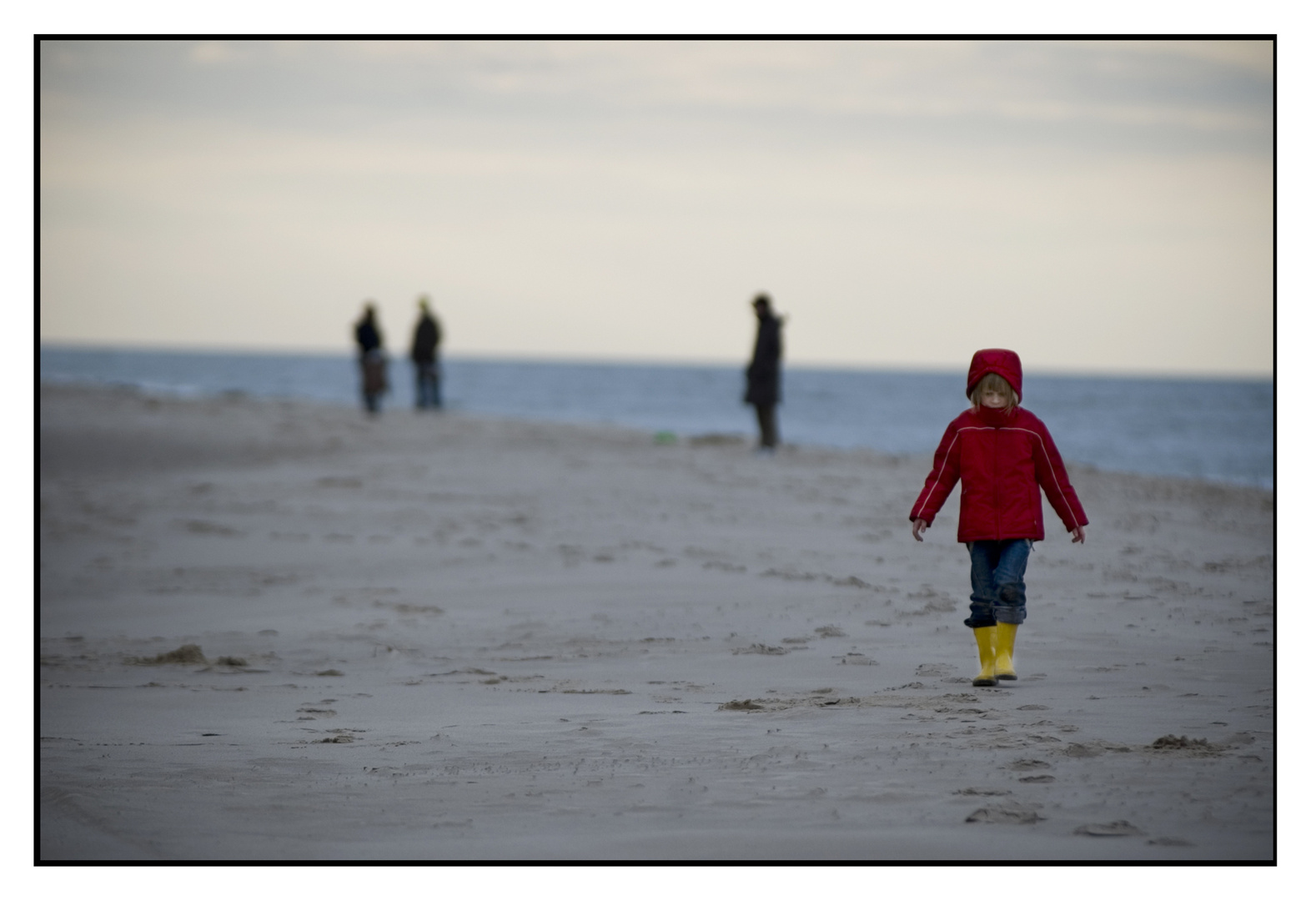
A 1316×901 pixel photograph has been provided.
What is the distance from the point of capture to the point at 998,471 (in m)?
5.25

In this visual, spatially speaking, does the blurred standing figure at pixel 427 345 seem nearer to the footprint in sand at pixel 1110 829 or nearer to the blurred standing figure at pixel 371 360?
the blurred standing figure at pixel 371 360

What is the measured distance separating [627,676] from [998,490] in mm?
1846

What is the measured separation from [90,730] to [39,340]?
162 centimetres

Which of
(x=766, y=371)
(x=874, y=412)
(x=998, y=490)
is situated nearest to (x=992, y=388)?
(x=998, y=490)

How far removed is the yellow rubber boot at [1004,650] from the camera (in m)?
5.35

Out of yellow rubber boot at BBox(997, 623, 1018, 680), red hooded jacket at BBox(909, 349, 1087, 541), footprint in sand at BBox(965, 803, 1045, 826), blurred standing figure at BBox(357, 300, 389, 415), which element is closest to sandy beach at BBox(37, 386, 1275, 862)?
footprint in sand at BBox(965, 803, 1045, 826)

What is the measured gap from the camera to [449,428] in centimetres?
1806

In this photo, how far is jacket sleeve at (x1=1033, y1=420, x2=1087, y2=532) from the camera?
5250 mm

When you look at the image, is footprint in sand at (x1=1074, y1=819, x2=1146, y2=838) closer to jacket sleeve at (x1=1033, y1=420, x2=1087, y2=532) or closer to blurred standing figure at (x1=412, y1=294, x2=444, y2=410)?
jacket sleeve at (x1=1033, y1=420, x2=1087, y2=532)

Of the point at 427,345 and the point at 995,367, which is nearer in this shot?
the point at 995,367

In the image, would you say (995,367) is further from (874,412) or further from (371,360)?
(874,412)

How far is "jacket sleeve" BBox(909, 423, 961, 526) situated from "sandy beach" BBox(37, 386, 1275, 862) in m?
0.72

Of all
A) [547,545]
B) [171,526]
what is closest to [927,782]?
[547,545]

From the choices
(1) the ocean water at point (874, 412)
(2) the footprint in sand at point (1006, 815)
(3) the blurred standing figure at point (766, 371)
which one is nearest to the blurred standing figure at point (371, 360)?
(1) the ocean water at point (874, 412)
